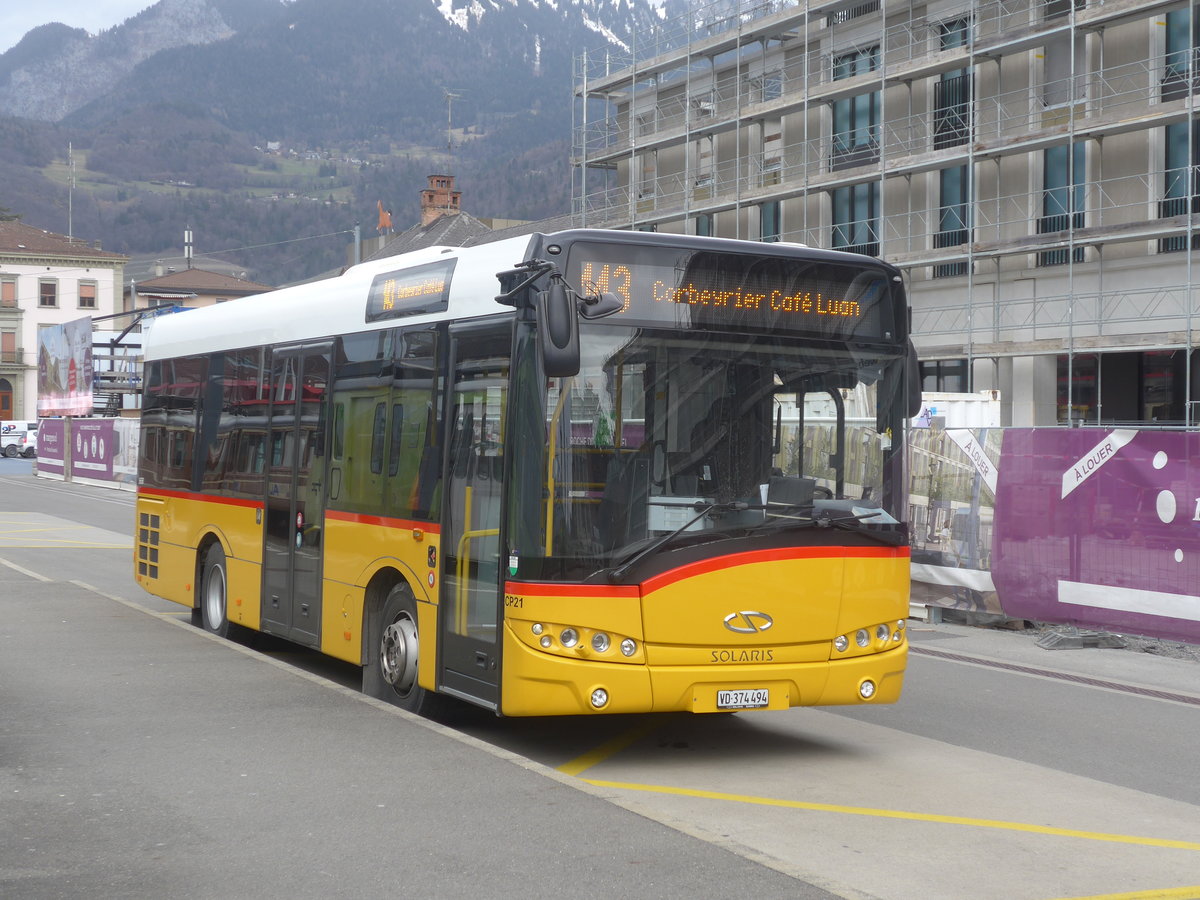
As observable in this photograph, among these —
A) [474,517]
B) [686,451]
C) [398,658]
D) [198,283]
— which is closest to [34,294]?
[198,283]

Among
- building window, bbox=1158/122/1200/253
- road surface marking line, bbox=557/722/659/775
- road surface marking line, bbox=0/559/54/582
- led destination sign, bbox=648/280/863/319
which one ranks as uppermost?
building window, bbox=1158/122/1200/253

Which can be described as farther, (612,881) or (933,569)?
(933,569)

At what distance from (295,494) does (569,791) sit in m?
5.00

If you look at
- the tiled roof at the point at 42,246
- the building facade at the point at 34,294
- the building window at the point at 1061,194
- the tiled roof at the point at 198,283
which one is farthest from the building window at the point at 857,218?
the tiled roof at the point at 198,283

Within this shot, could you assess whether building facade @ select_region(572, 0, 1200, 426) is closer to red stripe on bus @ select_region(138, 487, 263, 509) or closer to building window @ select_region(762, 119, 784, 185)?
building window @ select_region(762, 119, 784, 185)

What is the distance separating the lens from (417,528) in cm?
948

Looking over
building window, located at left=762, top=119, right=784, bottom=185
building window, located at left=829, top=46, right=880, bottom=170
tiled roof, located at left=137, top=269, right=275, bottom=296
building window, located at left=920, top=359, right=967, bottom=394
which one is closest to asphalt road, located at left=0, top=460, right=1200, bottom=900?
building window, located at left=920, top=359, right=967, bottom=394

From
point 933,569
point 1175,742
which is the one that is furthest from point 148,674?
point 933,569

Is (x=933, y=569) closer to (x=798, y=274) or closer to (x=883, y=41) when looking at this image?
(x=798, y=274)

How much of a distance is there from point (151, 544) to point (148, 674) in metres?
4.56

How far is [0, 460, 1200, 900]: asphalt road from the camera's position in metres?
6.03

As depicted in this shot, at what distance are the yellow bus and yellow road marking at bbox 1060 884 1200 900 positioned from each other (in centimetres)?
264

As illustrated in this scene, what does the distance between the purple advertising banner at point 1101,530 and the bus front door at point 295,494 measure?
763cm

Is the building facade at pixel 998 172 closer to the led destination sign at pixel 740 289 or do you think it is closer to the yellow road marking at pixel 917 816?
the led destination sign at pixel 740 289
